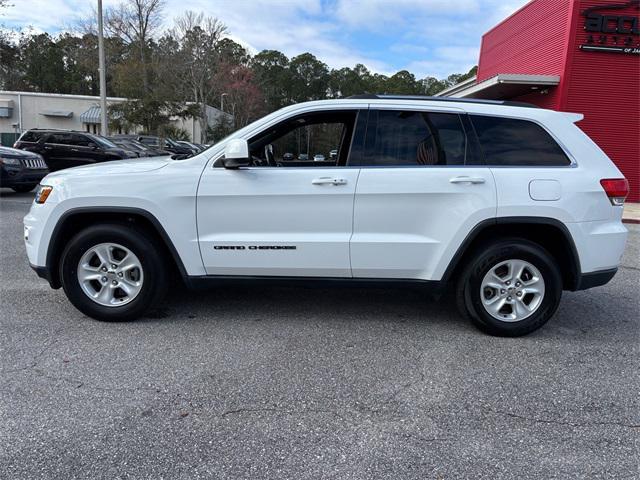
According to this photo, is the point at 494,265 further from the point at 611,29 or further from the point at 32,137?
the point at 32,137

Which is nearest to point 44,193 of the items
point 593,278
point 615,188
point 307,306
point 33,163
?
point 307,306

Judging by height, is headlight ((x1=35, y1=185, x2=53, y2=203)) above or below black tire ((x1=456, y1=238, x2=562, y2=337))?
above

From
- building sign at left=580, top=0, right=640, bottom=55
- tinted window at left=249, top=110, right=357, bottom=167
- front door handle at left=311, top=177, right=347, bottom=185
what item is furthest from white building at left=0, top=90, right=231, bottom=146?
front door handle at left=311, top=177, right=347, bottom=185

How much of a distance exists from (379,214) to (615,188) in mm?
1926

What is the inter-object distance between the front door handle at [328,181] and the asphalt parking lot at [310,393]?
4.06 feet

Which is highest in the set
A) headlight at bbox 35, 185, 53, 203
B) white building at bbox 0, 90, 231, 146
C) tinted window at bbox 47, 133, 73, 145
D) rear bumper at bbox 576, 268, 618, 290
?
white building at bbox 0, 90, 231, 146

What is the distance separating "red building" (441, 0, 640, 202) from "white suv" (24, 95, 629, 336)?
1303cm

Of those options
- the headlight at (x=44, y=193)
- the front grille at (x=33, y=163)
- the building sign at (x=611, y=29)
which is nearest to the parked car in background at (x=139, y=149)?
the front grille at (x=33, y=163)

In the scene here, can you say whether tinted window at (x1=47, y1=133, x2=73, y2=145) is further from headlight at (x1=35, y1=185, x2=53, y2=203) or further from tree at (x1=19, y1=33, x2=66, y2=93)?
tree at (x1=19, y1=33, x2=66, y2=93)

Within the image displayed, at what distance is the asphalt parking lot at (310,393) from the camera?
2.50 m

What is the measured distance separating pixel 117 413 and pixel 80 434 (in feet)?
0.79

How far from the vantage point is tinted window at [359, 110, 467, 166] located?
4086mm

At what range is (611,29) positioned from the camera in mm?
15234

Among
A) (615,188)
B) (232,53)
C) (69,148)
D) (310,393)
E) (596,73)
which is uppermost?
(232,53)
